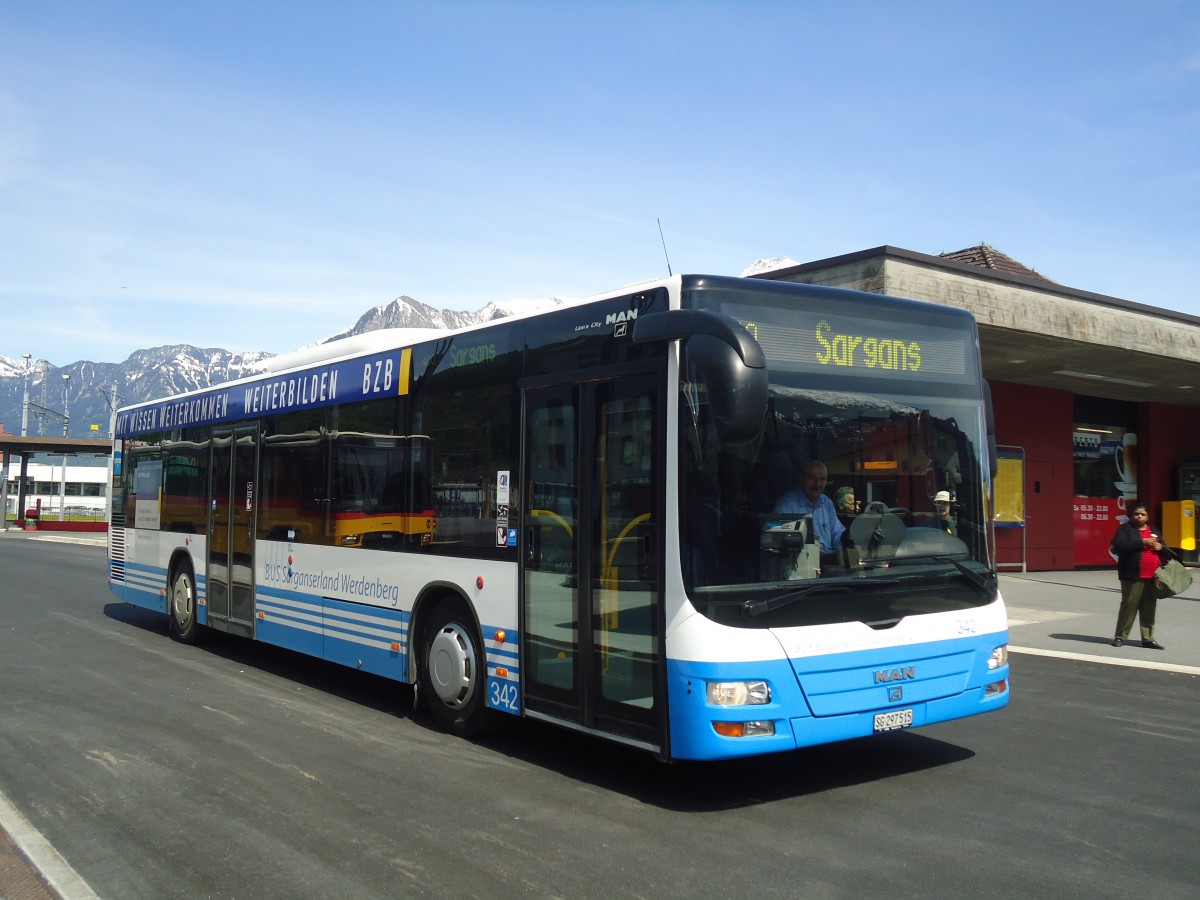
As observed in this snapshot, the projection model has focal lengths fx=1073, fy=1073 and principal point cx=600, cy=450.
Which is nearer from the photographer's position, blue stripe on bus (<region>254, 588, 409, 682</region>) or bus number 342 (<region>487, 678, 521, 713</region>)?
bus number 342 (<region>487, 678, 521, 713</region>)

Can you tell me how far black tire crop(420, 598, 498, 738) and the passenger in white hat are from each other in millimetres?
3142

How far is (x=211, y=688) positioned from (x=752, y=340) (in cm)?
683

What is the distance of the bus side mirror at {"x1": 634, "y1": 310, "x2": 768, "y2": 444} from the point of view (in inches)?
210

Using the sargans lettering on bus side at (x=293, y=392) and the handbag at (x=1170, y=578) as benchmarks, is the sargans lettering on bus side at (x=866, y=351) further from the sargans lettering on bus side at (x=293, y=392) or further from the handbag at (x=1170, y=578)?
the handbag at (x=1170, y=578)

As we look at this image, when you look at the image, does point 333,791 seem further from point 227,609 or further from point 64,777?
point 227,609

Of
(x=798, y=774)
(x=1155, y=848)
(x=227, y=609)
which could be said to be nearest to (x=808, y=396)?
(x=798, y=774)

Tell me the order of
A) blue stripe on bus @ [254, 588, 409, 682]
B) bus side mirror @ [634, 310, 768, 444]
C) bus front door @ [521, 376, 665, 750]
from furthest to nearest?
blue stripe on bus @ [254, 588, 409, 682] → bus front door @ [521, 376, 665, 750] → bus side mirror @ [634, 310, 768, 444]

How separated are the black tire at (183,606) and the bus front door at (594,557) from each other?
704 cm

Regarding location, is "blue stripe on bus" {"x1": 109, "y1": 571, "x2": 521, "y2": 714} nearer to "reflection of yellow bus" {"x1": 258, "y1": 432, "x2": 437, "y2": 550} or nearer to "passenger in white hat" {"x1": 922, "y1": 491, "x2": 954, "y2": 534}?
"reflection of yellow bus" {"x1": 258, "y1": 432, "x2": 437, "y2": 550}

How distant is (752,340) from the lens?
5.49 m

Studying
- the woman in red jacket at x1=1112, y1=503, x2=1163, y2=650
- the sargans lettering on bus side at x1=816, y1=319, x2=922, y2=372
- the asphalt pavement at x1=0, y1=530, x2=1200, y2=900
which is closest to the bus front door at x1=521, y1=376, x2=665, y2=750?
the sargans lettering on bus side at x1=816, y1=319, x2=922, y2=372

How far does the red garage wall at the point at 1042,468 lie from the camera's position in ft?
77.8

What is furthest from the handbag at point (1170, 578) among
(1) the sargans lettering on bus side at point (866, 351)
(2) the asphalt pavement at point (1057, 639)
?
(1) the sargans lettering on bus side at point (866, 351)

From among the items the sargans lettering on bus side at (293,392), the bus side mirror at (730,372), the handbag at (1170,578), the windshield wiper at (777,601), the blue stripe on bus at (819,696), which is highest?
the sargans lettering on bus side at (293,392)
